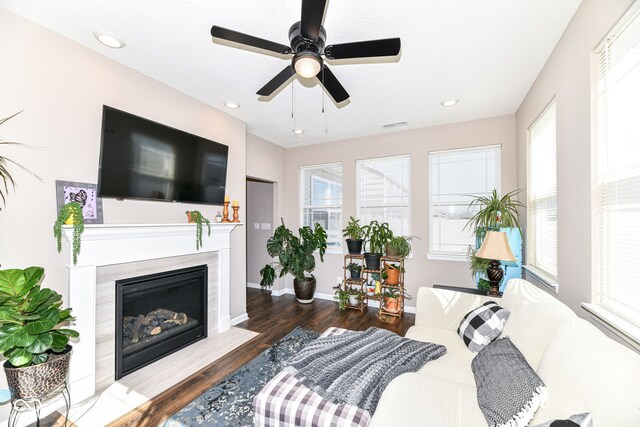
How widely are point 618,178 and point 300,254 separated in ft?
12.1

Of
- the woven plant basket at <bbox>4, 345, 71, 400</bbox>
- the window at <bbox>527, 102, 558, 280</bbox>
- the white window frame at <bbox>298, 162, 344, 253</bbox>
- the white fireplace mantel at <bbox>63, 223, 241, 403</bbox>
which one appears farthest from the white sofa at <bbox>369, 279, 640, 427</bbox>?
the white window frame at <bbox>298, 162, 344, 253</bbox>

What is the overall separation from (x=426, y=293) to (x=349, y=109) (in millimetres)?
2287

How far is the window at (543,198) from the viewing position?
230 centimetres

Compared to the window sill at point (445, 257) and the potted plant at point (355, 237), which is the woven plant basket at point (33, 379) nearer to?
the potted plant at point (355, 237)

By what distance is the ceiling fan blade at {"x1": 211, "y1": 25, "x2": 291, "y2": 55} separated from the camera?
150 cm

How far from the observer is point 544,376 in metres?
1.16

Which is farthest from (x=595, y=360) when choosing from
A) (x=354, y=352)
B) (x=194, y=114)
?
(x=194, y=114)

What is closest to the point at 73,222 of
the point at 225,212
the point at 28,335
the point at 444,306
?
the point at 28,335

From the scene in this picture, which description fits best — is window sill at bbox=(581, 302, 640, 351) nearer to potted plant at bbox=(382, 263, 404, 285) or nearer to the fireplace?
potted plant at bbox=(382, 263, 404, 285)

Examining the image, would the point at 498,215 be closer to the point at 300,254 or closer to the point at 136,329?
the point at 300,254

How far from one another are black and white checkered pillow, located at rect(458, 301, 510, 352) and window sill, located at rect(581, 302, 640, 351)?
18.0 inches

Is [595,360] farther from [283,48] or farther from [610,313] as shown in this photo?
[283,48]

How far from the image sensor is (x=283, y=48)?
163 cm

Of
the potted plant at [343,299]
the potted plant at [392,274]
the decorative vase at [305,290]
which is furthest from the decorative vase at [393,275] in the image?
the decorative vase at [305,290]
